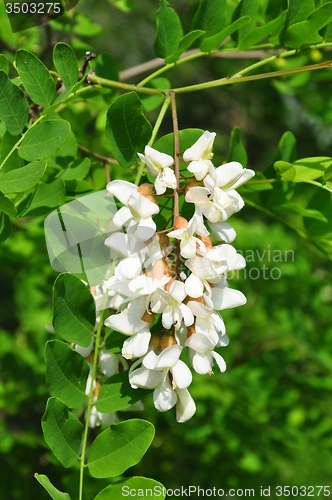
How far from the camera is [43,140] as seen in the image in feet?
1.84

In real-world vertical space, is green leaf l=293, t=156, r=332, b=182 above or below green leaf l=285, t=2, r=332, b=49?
below

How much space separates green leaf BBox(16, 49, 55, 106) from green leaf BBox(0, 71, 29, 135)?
2 centimetres

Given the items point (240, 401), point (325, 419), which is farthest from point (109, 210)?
point (325, 419)

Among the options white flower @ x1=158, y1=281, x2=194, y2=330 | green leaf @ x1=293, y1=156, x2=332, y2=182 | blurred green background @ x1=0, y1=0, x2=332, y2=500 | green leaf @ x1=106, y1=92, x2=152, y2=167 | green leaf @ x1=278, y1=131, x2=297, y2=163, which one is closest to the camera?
white flower @ x1=158, y1=281, x2=194, y2=330

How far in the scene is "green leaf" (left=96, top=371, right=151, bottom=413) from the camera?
54cm

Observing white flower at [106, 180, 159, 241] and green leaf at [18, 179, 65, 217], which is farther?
green leaf at [18, 179, 65, 217]

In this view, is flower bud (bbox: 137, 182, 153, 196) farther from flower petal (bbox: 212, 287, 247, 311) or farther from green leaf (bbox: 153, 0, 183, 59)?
green leaf (bbox: 153, 0, 183, 59)

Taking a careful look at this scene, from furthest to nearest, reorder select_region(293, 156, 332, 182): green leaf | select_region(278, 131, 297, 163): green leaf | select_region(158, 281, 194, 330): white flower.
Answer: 1. select_region(278, 131, 297, 163): green leaf
2. select_region(293, 156, 332, 182): green leaf
3. select_region(158, 281, 194, 330): white flower

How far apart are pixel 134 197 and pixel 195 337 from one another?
0.18 meters

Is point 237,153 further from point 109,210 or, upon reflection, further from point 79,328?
point 79,328

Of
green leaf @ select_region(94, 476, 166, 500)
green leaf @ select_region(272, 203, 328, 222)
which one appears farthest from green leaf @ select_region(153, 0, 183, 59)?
green leaf @ select_region(94, 476, 166, 500)

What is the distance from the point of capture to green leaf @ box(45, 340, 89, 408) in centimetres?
53

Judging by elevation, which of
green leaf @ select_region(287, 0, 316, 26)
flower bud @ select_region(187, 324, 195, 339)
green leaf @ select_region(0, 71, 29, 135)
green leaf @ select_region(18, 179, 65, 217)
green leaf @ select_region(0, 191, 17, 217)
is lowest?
flower bud @ select_region(187, 324, 195, 339)

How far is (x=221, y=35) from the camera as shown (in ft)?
2.22
